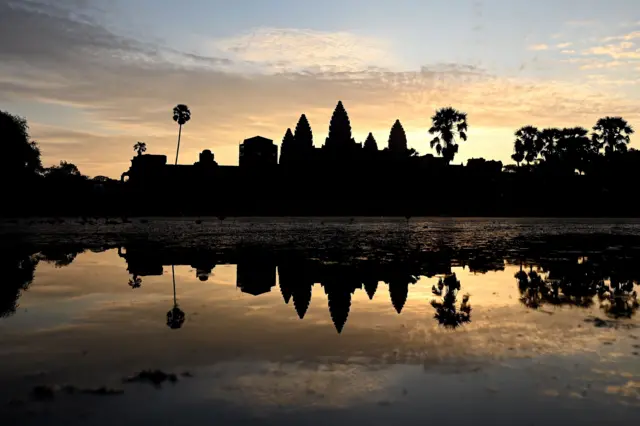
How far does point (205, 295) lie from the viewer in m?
11.3

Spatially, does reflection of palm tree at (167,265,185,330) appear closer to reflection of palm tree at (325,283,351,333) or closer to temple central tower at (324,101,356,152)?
reflection of palm tree at (325,283,351,333)

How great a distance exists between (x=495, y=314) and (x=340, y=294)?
319 centimetres

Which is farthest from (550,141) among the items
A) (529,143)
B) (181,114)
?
(181,114)

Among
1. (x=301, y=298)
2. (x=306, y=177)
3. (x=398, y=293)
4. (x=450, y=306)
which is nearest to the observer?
(x=450, y=306)

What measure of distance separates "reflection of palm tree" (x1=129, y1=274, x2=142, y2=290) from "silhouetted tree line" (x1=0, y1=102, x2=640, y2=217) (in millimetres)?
62798

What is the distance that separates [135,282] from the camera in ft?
43.8

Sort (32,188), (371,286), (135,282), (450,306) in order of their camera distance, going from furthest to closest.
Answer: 1. (32,188)
2. (135,282)
3. (371,286)
4. (450,306)

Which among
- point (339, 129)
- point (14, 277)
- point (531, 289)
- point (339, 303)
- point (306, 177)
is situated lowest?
point (14, 277)

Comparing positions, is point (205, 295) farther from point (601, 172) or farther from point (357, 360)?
point (601, 172)

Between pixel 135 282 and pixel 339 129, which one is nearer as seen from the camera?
pixel 135 282

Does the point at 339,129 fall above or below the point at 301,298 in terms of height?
above

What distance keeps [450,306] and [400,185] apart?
8705 cm

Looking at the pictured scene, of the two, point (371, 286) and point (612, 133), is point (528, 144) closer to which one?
point (612, 133)

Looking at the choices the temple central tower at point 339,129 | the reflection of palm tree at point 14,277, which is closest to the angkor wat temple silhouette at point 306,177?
the temple central tower at point 339,129
